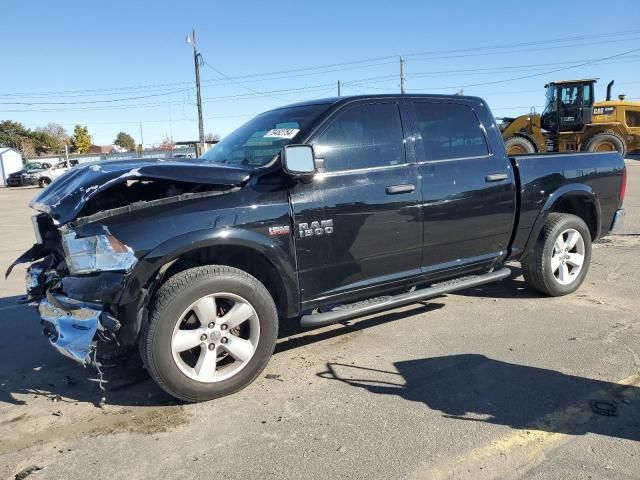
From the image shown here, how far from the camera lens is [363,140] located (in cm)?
406

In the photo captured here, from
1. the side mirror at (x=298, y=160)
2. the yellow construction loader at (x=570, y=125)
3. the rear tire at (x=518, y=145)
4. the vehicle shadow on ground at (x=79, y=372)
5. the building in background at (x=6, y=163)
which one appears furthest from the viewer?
the building in background at (x=6, y=163)

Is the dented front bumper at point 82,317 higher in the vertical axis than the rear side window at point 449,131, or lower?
lower

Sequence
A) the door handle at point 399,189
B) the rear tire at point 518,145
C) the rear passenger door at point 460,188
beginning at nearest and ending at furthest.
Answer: the door handle at point 399,189 < the rear passenger door at point 460,188 < the rear tire at point 518,145

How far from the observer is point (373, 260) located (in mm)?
4039

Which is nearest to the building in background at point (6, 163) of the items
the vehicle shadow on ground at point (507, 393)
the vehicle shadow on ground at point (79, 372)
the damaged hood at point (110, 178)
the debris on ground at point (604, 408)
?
the vehicle shadow on ground at point (79, 372)

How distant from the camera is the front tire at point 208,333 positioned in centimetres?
321

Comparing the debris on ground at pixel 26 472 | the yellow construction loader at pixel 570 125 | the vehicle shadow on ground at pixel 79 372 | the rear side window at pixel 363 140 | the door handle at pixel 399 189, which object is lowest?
the debris on ground at pixel 26 472

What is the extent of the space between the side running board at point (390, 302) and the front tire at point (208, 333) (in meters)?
0.36

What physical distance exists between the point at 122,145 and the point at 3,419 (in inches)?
4603

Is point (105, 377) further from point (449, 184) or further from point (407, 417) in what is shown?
point (449, 184)

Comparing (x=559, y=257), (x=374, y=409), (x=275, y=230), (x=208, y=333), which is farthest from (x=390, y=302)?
(x=559, y=257)

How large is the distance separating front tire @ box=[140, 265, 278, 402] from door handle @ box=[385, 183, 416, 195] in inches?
49.8

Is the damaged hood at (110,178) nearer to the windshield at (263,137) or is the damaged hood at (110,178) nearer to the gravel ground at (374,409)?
the windshield at (263,137)

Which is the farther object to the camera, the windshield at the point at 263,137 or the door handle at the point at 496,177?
the door handle at the point at 496,177
